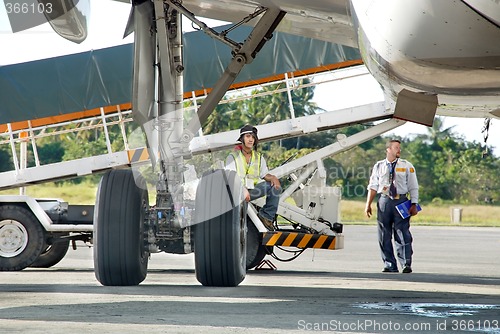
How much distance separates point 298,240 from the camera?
41.1ft

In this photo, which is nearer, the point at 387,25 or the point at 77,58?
the point at 387,25

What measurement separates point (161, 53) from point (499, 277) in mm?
5358

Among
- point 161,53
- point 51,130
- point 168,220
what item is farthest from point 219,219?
point 51,130

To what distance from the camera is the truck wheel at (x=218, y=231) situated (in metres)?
9.02

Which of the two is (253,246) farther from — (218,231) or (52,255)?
(218,231)

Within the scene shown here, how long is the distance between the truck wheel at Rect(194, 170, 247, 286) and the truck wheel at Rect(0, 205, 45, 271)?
13.6 ft

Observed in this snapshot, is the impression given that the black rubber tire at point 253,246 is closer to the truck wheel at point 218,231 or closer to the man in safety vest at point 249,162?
the man in safety vest at point 249,162

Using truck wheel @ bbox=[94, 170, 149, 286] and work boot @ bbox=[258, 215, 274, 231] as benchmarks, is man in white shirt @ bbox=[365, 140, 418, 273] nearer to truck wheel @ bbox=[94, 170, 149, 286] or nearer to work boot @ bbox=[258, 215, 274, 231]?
work boot @ bbox=[258, 215, 274, 231]

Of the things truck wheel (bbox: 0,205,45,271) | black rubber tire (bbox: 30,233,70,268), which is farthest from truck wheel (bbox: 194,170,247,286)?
black rubber tire (bbox: 30,233,70,268)

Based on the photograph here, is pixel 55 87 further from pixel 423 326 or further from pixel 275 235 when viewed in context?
pixel 423 326

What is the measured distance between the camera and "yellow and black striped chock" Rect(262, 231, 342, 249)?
1231cm

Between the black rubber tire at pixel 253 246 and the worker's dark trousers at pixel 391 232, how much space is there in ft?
5.27

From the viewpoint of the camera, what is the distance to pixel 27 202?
13000 mm

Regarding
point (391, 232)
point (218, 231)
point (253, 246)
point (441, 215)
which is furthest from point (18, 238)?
point (441, 215)
